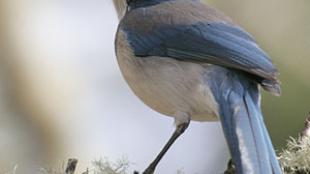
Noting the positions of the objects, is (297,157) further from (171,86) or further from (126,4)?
(126,4)

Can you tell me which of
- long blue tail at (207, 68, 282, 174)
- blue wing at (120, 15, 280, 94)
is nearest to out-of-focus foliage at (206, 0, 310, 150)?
blue wing at (120, 15, 280, 94)

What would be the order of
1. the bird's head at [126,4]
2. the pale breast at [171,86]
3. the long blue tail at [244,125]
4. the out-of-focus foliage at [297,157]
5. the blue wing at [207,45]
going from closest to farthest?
the long blue tail at [244,125], the out-of-focus foliage at [297,157], the blue wing at [207,45], the pale breast at [171,86], the bird's head at [126,4]

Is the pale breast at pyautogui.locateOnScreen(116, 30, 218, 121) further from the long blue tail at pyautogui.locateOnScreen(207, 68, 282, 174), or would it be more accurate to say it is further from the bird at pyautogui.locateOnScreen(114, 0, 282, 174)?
the long blue tail at pyautogui.locateOnScreen(207, 68, 282, 174)

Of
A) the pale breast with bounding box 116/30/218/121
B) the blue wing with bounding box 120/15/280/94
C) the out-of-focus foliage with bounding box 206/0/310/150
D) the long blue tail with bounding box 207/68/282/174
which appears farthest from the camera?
the out-of-focus foliage with bounding box 206/0/310/150

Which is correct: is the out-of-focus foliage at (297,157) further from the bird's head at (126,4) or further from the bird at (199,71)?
the bird's head at (126,4)

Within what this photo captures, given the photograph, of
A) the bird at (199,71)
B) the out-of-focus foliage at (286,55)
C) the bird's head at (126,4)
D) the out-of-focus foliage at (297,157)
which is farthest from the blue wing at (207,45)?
→ the out-of-focus foliage at (286,55)

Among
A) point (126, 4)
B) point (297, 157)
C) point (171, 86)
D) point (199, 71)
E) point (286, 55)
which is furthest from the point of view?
point (286, 55)

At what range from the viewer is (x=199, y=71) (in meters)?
5.53

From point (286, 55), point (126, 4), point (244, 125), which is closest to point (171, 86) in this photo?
point (244, 125)

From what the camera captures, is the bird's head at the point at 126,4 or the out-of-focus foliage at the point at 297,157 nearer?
the out-of-focus foliage at the point at 297,157

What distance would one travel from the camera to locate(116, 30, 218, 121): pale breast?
217 inches

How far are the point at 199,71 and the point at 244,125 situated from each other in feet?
2.19

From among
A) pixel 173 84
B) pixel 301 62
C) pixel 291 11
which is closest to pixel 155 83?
pixel 173 84

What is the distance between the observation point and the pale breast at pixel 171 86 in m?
5.51
